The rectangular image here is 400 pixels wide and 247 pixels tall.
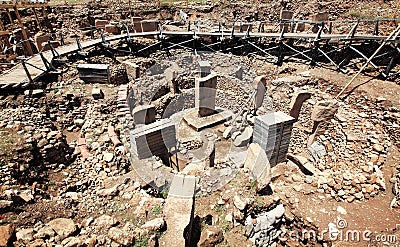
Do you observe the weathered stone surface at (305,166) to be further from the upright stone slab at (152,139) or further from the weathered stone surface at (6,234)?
the weathered stone surface at (6,234)

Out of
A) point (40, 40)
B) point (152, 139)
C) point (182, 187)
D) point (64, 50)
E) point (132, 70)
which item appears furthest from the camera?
point (40, 40)

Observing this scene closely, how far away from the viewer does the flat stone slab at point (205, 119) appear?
10.2 m

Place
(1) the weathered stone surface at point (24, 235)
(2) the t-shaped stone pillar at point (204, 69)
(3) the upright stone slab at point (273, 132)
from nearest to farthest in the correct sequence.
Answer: (1) the weathered stone surface at point (24, 235)
(3) the upright stone slab at point (273, 132)
(2) the t-shaped stone pillar at point (204, 69)

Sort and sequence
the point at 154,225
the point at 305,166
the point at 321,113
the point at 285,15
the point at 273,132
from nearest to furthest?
the point at 154,225 < the point at 273,132 < the point at 305,166 < the point at 321,113 < the point at 285,15

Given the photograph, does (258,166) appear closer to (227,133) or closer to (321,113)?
(227,133)

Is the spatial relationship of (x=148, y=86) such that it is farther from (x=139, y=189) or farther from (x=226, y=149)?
(x=139, y=189)

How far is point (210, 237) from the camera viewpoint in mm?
4910

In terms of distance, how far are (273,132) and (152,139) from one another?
11.5ft

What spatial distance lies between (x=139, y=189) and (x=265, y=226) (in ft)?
9.98

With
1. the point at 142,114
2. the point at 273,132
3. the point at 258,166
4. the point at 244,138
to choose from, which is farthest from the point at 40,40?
the point at 258,166

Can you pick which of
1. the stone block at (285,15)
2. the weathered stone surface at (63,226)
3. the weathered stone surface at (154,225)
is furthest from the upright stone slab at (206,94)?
the stone block at (285,15)

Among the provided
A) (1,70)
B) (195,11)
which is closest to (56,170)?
(1,70)
